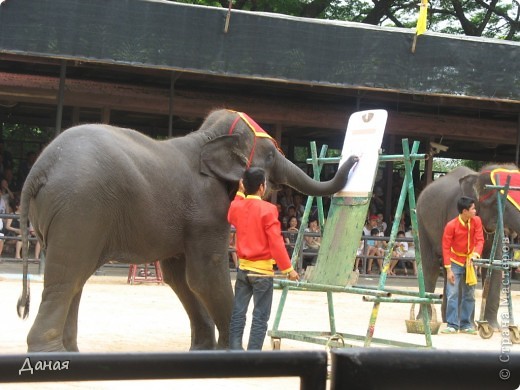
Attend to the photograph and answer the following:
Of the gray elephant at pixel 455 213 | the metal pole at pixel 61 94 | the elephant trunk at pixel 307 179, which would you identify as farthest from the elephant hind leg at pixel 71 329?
the metal pole at pixel 61 94

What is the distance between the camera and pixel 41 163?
658cm

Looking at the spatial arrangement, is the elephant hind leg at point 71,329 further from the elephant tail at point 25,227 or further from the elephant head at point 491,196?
the elephant head at point 491,196

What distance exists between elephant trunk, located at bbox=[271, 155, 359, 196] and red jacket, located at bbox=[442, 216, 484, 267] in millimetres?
2674

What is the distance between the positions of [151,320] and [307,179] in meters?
2.75

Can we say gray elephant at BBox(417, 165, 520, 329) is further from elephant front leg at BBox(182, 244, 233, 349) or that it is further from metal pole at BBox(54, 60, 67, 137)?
metal pole at BBox(54, 60, 67, 137)

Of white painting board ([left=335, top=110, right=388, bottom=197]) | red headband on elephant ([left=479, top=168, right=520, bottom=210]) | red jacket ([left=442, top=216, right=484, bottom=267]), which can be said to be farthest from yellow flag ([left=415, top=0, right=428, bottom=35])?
white painting board ([left=335, top=110, right=388, bottom=197])

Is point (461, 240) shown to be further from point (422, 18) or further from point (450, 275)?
point (422, 18)

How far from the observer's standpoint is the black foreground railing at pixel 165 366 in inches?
60.4

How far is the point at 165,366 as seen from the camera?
1.61 meters

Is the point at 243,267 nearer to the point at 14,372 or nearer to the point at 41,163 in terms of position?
the point at 41,163

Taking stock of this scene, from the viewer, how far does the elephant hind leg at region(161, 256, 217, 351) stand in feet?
25.6

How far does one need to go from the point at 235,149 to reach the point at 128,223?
4.46ft

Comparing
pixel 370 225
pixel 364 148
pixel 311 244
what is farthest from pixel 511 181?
pixel 370 225

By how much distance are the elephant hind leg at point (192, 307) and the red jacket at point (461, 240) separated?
3582 mm
